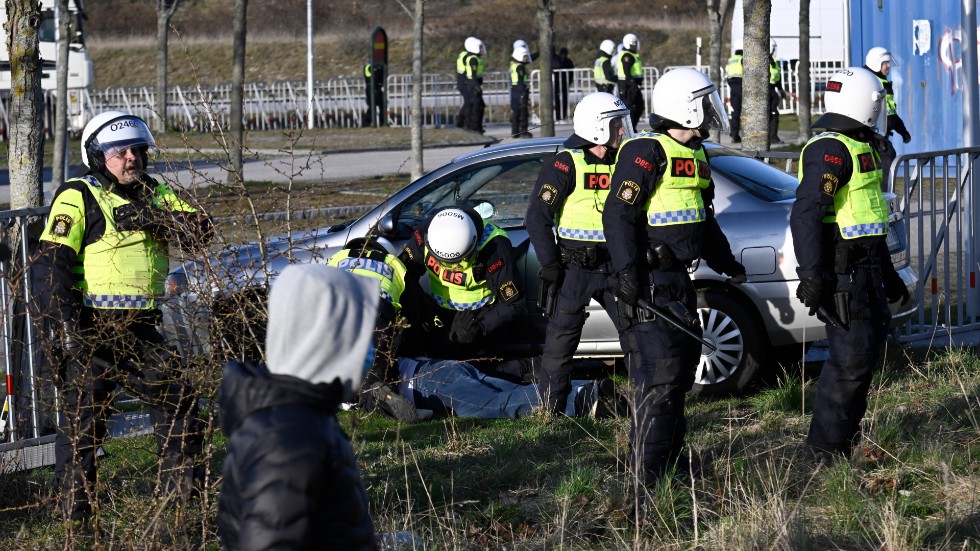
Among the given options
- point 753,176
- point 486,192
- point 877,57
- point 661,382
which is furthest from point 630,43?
point 661,382

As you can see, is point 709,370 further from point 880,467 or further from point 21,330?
point 21,330

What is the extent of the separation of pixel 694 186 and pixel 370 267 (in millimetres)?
2178

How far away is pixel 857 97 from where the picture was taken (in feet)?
17.9

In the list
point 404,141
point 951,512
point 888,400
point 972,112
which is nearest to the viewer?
point 951,512

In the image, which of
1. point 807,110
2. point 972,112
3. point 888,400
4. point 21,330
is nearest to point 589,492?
point 888,400

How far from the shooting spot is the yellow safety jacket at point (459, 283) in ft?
23.6

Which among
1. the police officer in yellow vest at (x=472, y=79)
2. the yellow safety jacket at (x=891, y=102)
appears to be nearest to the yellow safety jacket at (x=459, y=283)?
the yellow safety jacket at (x=891, y=102)

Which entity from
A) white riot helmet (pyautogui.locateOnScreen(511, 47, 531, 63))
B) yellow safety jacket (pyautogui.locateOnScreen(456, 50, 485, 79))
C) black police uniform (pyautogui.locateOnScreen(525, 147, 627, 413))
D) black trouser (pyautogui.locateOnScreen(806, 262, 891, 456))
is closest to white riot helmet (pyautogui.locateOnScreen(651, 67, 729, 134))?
black trouser (pyautogui.locateOnScreen(806, 262, 891, 456))

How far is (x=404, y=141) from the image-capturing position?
23.2 meters

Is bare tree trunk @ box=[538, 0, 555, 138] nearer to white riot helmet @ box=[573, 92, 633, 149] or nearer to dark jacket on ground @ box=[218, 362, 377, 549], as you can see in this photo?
white riot helmet @ box=[573, 92, 633, 149]

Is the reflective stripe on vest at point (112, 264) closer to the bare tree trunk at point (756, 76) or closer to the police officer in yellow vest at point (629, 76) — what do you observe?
the bare tree trunk at point (756, 76)

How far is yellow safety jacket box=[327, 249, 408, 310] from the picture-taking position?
22.7ft

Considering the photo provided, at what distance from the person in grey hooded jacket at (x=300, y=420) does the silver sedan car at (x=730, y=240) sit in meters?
3.80

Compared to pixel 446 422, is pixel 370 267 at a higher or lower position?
higher
